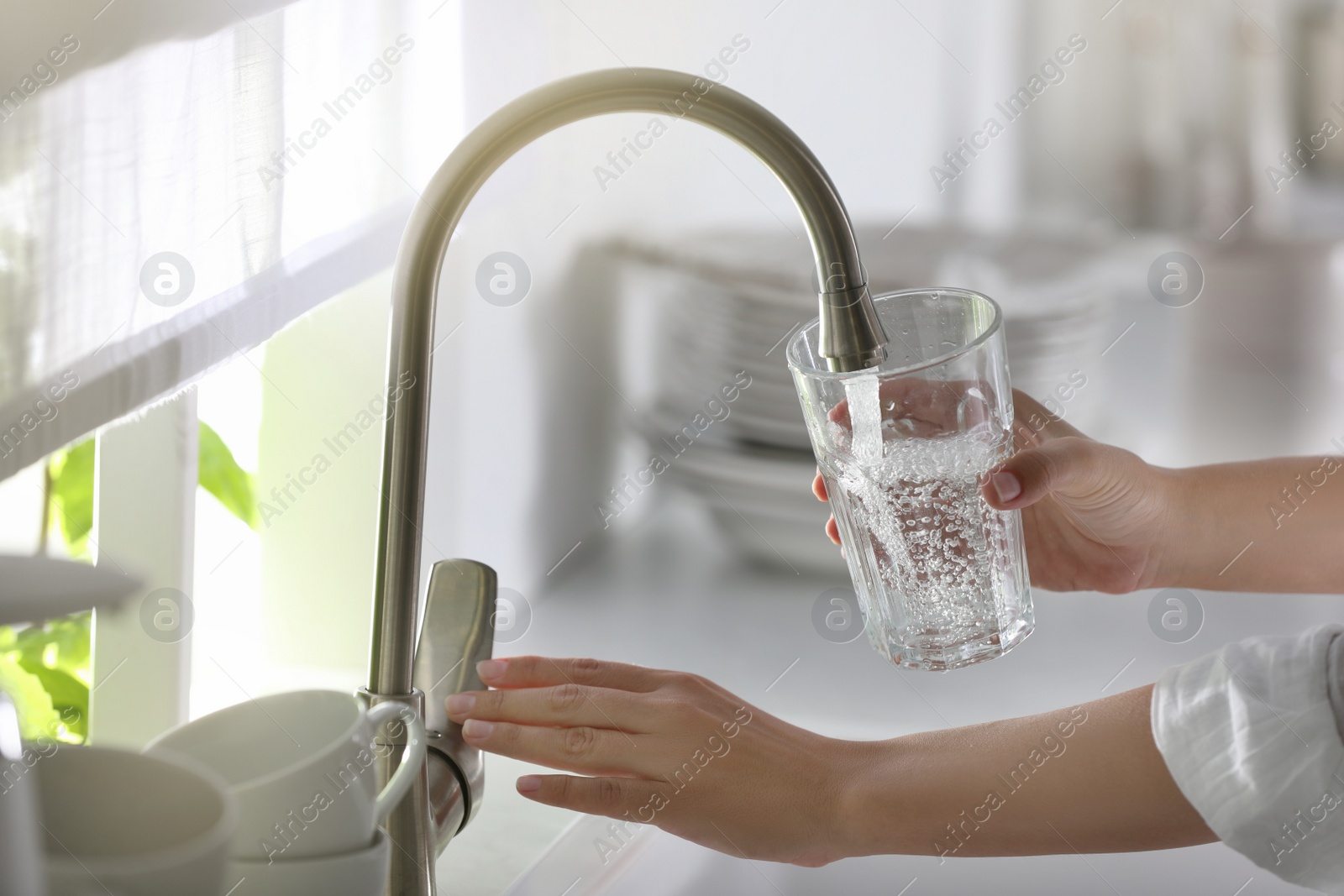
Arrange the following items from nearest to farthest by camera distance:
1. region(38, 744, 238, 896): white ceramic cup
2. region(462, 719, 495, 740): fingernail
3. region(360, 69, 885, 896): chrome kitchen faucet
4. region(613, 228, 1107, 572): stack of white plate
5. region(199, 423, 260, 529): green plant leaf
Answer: region(38, 744, 238, 896): white ceramic cup < region(360, 69, 885, 896): chrome kitchen faucet < region(462, 719, 495, 740): fingernail < region(199, 423, 260, 529): green plant leaf < region(613, 228, 1107, 572): stack of white plate

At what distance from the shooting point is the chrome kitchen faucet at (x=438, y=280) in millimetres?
444

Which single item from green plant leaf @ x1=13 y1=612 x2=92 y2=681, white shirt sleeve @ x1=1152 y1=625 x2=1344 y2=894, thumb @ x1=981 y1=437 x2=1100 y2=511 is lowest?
white shirt sleeve @ x1=1152 y1=625 x2=1344 y2=894

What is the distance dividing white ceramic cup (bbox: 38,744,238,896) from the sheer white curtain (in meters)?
0.20

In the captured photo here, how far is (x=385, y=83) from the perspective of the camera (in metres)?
0.77

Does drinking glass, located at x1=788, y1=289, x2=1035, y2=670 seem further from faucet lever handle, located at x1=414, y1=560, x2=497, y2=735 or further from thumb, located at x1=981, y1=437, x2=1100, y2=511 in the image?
faucet lever handle, located at x1=414, y1=560, x2=497, y2=735

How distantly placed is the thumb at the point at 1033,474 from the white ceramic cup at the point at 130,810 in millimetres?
345

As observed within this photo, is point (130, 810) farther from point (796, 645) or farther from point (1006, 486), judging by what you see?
point (796, 645)

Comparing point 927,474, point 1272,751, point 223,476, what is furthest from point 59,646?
point 1272,751

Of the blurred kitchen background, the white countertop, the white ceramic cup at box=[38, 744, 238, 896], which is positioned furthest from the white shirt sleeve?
the white ceramic cup at box=[38, 744, 238, 896]

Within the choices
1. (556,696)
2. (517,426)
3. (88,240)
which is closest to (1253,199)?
(517,426)

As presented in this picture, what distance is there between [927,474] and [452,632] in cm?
24

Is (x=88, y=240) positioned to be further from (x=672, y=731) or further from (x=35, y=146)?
(x=672, y=731)

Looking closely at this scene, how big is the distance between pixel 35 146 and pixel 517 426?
591 millimetres

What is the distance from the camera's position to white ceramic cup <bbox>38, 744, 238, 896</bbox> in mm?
307
